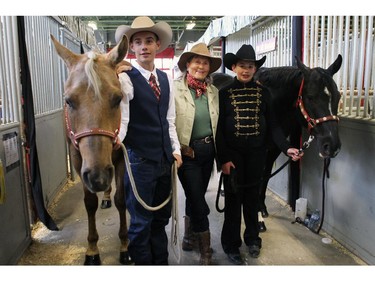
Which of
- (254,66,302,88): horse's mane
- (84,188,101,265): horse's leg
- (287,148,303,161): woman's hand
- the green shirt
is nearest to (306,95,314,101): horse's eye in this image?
(254,66,302,88): horse's mane

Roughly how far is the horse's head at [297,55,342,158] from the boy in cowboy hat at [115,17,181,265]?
1065 mm

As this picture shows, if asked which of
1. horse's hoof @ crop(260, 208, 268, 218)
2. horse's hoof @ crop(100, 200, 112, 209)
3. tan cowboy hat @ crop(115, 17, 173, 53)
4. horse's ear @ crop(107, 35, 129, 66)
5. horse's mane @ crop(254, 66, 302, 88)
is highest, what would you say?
tan cowboy hat @ crop(115, 17, 173, 53)

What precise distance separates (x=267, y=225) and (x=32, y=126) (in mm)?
2241

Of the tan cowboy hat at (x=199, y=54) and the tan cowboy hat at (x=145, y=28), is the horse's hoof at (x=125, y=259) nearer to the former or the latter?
the tan cowboy hat at (x=199, y=54)

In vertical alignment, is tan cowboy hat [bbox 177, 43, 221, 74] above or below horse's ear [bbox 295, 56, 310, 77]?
above

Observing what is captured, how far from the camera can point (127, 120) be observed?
1512 millimetres

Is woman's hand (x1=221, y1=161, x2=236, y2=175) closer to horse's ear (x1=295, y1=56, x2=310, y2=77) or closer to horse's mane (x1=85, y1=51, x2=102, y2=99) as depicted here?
horse's ear (x1=295, y1=56, x2=310, y2=77)

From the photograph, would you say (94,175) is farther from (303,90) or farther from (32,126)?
(303,90)

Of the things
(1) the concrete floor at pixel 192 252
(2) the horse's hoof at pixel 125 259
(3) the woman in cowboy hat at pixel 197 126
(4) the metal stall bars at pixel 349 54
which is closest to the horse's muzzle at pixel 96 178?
(3) the woman in cowboy hat at pixel 197 126

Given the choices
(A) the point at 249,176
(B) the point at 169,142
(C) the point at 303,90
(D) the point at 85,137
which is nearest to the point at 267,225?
(A) the point at 249,176

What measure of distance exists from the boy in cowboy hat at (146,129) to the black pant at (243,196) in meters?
0.53

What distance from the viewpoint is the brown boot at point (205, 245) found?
197 centimetres

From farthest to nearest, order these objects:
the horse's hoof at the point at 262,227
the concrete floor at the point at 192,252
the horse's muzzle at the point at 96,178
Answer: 1. the horse's hoof at the point at 262,227
2. the concrete floor at the point at 192,252
3. the horse's muzzle at the point at 96,178

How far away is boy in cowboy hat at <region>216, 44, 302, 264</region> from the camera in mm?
1995
